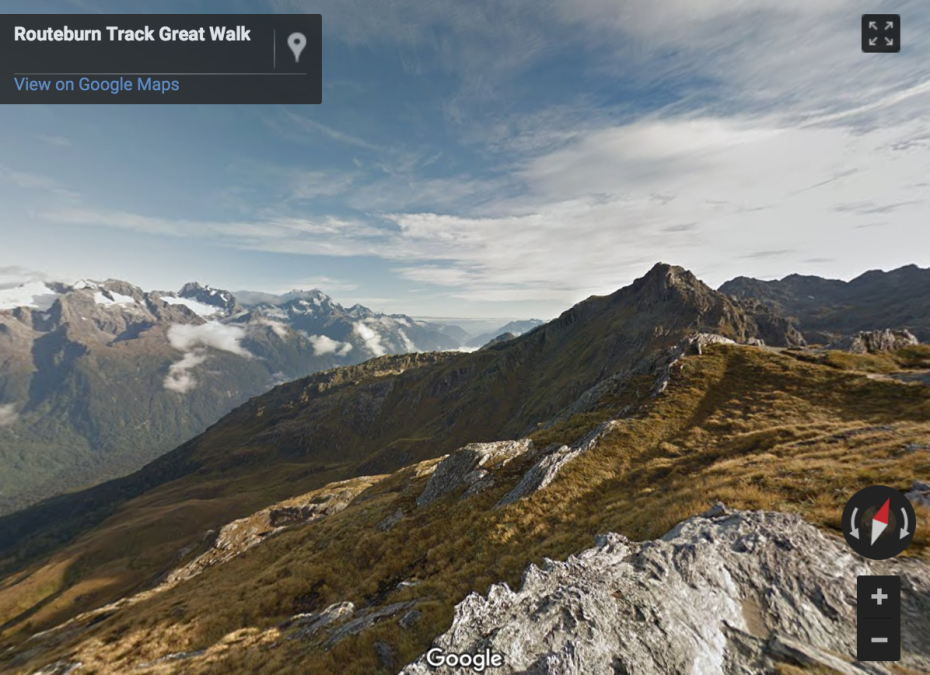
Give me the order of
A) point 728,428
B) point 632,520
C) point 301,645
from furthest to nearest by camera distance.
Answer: point 728,428, point 632,520, point 301,645

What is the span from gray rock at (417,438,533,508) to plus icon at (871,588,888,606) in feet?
77.7

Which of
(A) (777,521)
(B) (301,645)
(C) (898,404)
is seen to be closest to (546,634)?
(A) (777,521)

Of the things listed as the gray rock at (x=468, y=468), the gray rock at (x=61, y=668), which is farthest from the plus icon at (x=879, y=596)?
the gray rock at (x=61, y=668)

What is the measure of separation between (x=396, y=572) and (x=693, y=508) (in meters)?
18.0

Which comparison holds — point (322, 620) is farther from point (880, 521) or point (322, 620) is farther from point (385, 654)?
point (880, 521)

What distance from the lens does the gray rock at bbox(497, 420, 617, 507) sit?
2727 centimetres

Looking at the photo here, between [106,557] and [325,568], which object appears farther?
[106,557]

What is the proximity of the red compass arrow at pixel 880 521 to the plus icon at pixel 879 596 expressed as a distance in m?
2.52

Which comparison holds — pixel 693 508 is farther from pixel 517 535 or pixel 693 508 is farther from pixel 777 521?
pixel 517 535

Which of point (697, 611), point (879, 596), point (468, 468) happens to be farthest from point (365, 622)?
point (468, 468)

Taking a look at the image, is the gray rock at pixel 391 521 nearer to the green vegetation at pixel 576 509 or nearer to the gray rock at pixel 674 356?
the green vegetation at pixel 576 509

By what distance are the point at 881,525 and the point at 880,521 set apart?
14 centimetres

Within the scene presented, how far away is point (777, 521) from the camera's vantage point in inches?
578

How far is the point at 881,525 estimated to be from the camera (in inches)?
523
